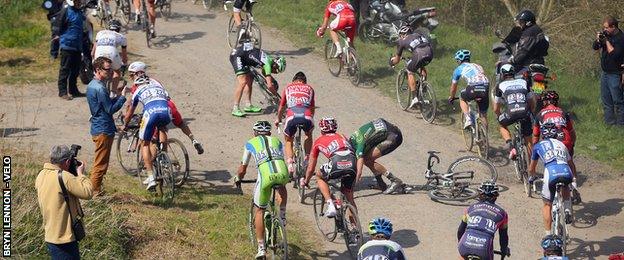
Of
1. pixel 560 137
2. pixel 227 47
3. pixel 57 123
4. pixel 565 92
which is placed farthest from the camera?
pixel 227 47

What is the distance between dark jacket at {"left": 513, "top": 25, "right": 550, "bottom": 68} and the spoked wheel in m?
4.30

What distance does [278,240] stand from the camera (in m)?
14.0

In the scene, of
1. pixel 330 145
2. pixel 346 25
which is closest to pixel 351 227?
pixel 330 145

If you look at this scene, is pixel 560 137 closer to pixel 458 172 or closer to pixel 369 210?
pixel 458 172

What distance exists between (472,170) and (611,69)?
4.29 meters

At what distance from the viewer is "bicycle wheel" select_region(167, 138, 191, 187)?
16.5 metres

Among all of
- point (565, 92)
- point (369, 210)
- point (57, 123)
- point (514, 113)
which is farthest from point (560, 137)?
point (57, 123)

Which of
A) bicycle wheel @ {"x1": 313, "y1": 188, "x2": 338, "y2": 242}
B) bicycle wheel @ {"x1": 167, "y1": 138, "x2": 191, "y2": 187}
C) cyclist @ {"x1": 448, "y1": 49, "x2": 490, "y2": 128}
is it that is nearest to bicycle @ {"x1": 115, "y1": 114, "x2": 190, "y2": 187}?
bicycle wheel @ {"x1": 167, "y1": 138, "x2": 191, "y2": 187}

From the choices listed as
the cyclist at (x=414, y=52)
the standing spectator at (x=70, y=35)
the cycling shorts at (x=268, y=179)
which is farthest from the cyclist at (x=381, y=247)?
the standing spectator at (x=70, y=35)

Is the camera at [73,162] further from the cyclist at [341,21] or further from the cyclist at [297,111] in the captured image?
the cyclist at [341,21]

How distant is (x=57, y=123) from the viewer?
19.9 m

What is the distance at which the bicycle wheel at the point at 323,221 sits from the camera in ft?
50.0

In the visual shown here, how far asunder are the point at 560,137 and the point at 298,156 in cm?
430

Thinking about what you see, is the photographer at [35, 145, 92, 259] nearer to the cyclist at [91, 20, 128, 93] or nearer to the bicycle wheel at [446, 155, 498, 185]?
the bicycle wheel at [446, 155, 498, 185]
